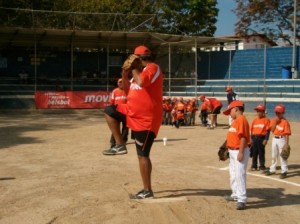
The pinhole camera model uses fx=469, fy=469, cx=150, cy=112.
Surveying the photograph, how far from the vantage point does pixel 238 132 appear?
6605 millimetres

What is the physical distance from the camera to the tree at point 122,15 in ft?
94.6

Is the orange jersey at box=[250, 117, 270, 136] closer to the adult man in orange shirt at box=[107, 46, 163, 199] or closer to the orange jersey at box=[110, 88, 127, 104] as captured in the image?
the orange jersey at box=[110, 88, 127, 104]

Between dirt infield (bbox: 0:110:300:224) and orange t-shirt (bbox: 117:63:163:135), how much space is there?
1.08m

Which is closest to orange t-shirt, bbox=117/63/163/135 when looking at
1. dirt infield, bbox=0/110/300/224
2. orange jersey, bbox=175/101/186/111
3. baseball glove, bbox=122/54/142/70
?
baseball glove, bbox=122/54/142/70

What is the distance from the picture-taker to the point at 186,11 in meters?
44.2

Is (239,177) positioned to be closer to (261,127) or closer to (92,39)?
(261,127)

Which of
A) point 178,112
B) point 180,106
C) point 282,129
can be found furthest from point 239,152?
point 180,106

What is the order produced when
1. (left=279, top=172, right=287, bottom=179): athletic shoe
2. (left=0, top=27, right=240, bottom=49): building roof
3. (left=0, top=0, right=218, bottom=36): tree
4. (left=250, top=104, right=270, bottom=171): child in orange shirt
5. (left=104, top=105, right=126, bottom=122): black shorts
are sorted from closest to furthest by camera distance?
(left=104, top=105, right=126, bottom=122): black shorts → (left=279, top=172, right=287, bottom=179): athletic shoe → (left=250, top=104, right=270, bottom=171): child in orange shirt → (left=0, top=27, right=240, bottom=49): building roof → (left=0, top=0, right=218, bottom=36): tree

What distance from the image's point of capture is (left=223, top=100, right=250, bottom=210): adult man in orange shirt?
653 centimetres

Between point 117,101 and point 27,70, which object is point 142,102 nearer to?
point 117,101

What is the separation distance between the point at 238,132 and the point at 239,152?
0.28m

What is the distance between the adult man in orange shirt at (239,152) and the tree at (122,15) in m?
23.3

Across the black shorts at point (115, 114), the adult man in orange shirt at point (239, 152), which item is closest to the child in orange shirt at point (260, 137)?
the black shorts at point (115, 114)

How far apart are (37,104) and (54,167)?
59.8 feet
